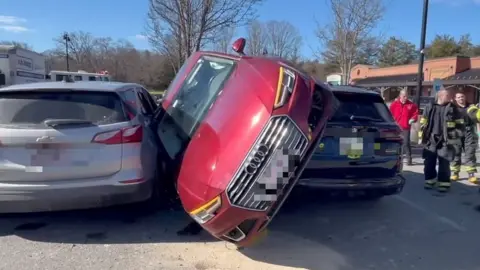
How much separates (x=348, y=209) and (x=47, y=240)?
380 cm

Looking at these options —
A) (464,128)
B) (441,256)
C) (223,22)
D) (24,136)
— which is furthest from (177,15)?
(441,256)

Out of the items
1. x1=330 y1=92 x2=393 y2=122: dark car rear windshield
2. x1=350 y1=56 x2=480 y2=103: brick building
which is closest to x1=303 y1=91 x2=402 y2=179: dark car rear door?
x1=330 y1=92 x2=393 y2=122: dark car rear windshield

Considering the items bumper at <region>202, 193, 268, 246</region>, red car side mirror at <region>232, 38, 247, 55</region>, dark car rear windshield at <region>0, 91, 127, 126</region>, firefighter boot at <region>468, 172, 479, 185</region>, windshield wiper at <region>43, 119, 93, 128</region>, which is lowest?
firefighter boot at <region>468, 172, 479, 185</region>

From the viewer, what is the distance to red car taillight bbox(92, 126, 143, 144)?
406cm

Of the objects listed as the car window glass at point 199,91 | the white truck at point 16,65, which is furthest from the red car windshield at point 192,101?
the white truck at point 16,65

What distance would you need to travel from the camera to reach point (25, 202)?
13.3 feet

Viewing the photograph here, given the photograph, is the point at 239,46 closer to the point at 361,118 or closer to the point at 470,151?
the point at 361,118

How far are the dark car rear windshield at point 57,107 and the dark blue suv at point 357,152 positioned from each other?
225 cm

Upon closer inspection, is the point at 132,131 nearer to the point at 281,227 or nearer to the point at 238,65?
the point at 238,65

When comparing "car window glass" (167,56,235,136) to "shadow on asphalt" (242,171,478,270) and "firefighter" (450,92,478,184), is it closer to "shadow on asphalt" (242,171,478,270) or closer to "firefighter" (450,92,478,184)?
"shadow on asphalt" (242,171,478,270)

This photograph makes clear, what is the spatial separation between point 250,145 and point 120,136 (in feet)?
5.16

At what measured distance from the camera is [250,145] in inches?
127

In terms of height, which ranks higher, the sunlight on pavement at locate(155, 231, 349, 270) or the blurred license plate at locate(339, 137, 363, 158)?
the blurred license plate at locate(339, 137, 363, 158)

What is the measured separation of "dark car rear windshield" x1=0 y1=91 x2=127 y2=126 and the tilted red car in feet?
3.24
